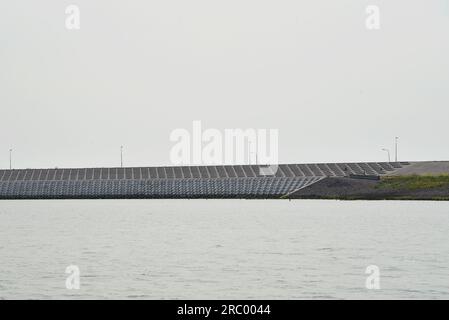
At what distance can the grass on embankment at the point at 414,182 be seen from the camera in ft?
545

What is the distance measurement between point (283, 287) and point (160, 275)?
7.09 meters

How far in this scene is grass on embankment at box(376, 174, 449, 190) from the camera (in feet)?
545

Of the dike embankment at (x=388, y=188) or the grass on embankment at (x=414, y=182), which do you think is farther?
the grass on embankment at (x=414, y=182)

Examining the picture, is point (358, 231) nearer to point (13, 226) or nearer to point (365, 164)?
point (13, 226)

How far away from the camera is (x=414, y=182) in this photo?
552ft

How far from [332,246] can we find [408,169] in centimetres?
12491

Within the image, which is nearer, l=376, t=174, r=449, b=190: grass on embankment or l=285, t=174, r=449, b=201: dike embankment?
l=285, t=174, r=449, b=201: dike embankment

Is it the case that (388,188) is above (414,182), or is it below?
below

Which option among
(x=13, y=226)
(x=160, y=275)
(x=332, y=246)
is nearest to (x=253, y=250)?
(x=332, y=246)

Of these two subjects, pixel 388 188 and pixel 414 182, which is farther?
pixel 414 182
